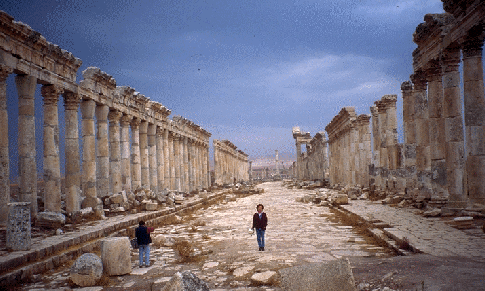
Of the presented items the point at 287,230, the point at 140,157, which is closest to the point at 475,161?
the point at 287,230

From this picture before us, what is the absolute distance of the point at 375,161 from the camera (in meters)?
26.3

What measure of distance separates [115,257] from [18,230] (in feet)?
9.36

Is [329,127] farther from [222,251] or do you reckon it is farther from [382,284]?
[382,284]

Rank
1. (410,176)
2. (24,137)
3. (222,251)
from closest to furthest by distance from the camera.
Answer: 1. (222,251)
2. (24,137)
3. (410,176)

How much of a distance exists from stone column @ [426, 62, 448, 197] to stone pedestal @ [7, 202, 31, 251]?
43.4 ft

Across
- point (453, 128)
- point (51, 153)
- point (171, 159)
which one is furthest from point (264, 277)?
point (171, 159)

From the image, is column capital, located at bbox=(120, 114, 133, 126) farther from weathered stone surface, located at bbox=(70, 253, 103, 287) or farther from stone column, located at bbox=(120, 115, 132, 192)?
weathered stone surface, located at bbox=(70, 253, 103, 287)

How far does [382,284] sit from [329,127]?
37.0 m

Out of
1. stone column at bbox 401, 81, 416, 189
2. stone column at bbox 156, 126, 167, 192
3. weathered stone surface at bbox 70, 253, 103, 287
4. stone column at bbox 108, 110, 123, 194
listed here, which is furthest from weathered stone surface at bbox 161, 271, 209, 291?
stone column at bbox 156, 126, 167, 192

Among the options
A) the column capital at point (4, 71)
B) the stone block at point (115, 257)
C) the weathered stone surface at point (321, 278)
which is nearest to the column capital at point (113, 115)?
the column capital at point (4, 71)

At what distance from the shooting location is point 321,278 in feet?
16.6

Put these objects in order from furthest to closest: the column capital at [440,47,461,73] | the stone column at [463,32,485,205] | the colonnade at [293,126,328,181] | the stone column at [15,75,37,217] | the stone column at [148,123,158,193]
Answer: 1. the colonnade at [293,126,328,181]
2. the stone column at [148,123,158,193]
3. the stone column at [15,75,37,217]
4. the column capital at [440,47,461,73]
5. the stone column at [463,32,485,205]

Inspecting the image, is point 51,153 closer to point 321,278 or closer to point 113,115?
point 113,115

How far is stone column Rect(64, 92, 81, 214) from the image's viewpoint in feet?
54.2
